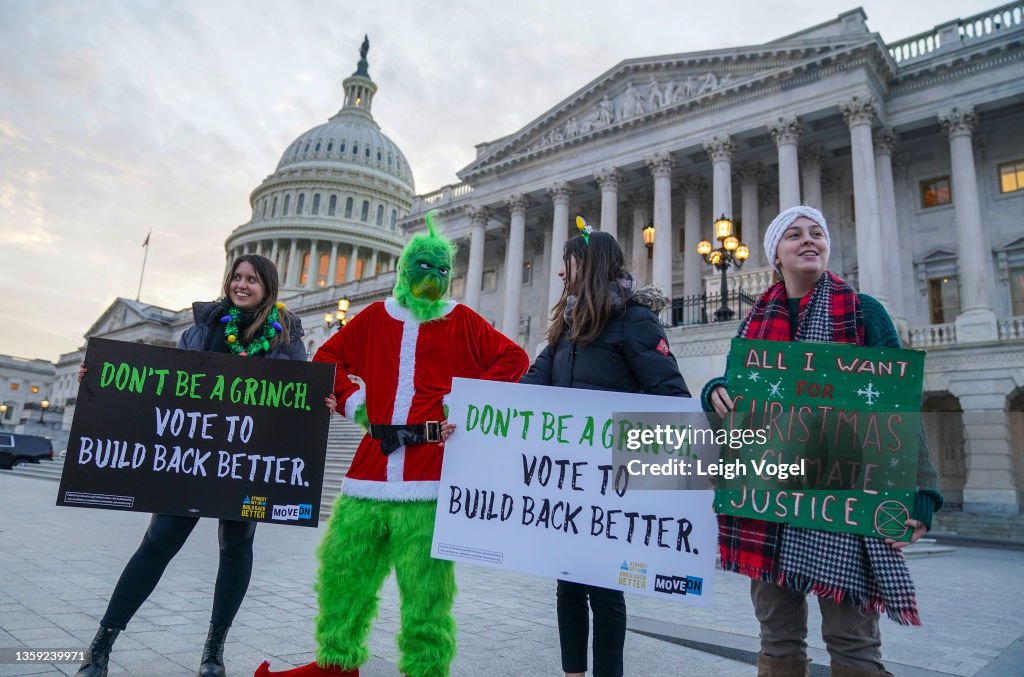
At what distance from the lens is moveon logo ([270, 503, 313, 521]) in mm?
4020

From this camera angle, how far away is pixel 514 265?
34875 millimetres

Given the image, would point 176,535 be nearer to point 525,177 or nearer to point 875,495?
point 875,495

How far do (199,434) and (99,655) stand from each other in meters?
1.29

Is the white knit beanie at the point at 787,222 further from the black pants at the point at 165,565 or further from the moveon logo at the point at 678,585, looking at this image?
the black pants at the point at 165,565

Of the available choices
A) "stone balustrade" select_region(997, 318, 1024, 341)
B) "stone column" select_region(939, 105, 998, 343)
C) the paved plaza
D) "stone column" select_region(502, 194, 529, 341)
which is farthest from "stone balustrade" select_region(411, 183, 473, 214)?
the paved plaza

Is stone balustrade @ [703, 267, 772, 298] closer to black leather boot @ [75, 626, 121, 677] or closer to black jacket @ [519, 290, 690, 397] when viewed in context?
black jacket @ [519, 290, 690, 397]

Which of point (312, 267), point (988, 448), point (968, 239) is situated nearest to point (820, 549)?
point (988, 448)

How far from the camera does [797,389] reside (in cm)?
301

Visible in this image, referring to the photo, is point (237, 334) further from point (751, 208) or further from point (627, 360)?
point (751, 208)

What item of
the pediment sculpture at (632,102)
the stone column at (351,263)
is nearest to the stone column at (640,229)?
the pediment sculpture at (632,102)

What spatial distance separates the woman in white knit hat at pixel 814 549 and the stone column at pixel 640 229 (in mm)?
30746

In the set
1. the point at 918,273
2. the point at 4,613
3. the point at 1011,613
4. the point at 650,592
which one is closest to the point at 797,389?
the point at 650,592

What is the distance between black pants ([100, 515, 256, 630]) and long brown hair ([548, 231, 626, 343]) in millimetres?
2337

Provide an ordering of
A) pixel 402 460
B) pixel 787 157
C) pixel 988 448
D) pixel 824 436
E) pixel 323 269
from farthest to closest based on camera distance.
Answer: pixel 323 269 → pixel 787 157 → pixel 988 448 → pixel 402 460 → pixel 824 436
